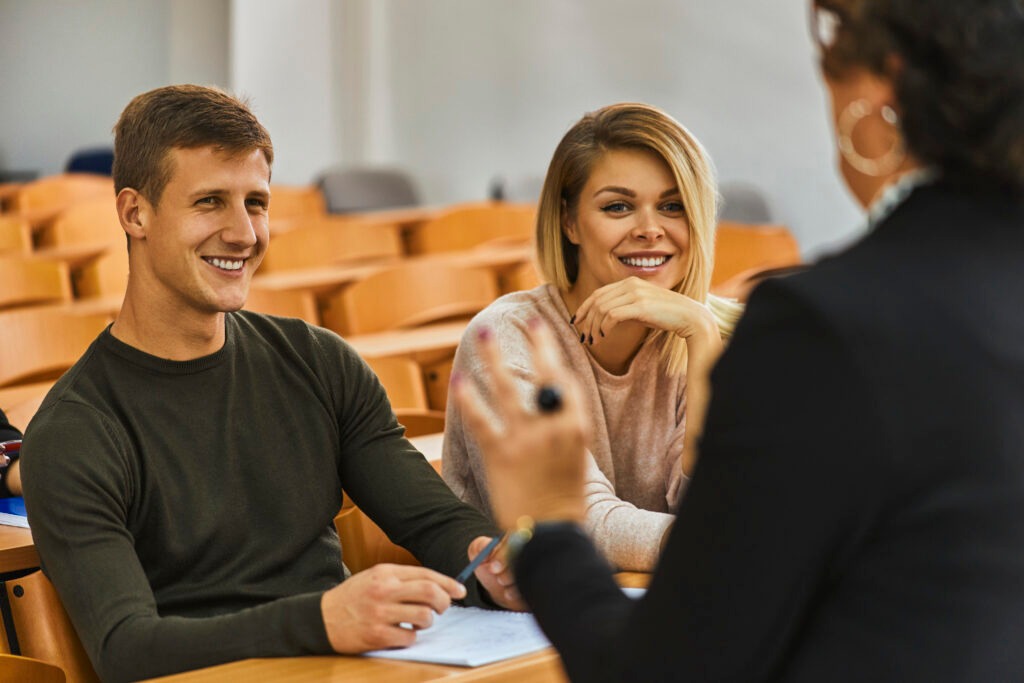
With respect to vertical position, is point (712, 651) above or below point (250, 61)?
below

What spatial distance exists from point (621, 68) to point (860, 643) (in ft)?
27.0

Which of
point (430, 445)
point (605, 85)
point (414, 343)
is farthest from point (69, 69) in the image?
point (430, 445)

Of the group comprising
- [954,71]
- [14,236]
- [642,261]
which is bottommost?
[14,236]

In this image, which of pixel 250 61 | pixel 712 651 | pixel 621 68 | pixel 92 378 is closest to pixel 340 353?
pixel 92 378

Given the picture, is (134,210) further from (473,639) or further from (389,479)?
(473,639)

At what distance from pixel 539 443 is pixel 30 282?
4216 millimetres

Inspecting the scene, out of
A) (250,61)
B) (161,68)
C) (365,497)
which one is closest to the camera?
(365,497)

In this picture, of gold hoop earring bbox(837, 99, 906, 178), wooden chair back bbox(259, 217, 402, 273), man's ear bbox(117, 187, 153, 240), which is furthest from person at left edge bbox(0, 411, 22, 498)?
wooden chair back bbox(259, 217, 402, 273)

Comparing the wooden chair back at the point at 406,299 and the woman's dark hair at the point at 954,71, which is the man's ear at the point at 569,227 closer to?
the woman's dark hair at the point at 954,71

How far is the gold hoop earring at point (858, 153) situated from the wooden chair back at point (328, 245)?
194 inches

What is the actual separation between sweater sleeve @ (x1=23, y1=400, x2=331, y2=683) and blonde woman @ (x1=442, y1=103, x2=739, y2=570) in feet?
2.18

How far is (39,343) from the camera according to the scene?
3801 millimetres

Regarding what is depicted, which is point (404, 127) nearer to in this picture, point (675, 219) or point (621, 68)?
point (621, 68)

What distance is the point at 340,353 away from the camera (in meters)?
2.17
